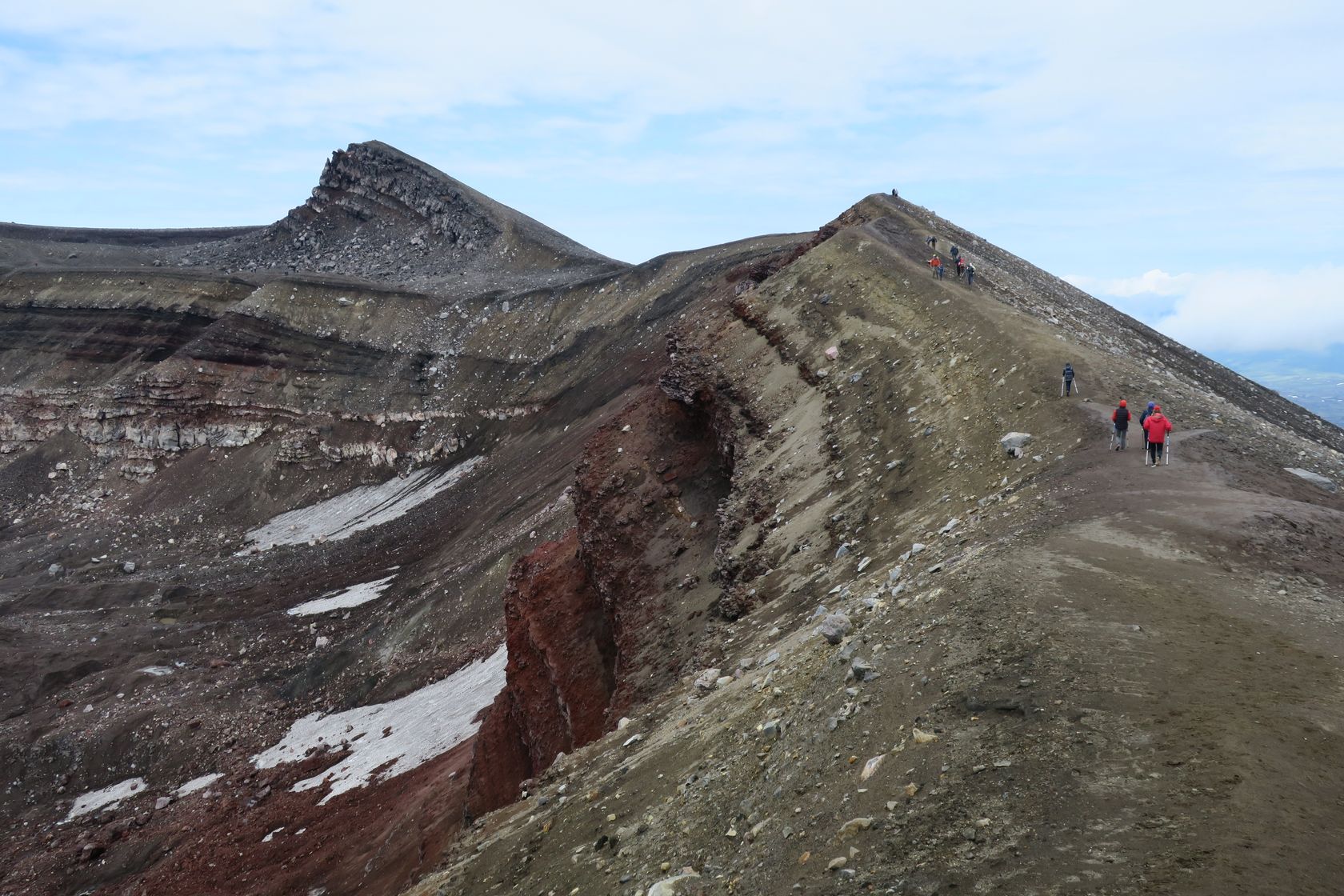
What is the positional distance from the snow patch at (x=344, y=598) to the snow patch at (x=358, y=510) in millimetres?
8783

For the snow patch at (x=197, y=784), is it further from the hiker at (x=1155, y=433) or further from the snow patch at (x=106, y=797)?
the hiker at (x=1155, y=433)

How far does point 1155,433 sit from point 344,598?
43.1m

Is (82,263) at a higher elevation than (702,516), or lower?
higher

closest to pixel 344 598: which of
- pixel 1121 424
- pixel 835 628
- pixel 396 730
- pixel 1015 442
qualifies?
pixel 396 730

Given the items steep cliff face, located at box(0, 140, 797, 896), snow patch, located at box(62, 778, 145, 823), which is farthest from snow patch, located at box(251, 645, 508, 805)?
snow patch, located at box(62, 778, 145, 823)

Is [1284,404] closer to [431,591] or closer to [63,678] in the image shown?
[431,591]

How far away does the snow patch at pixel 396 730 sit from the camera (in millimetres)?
29562

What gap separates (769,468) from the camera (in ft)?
68.7

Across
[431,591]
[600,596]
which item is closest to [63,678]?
[431,591]

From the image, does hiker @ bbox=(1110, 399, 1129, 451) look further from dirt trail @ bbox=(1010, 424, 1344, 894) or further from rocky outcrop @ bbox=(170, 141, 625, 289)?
rocky outcrop @ bbox=(170, 141, 625, 289)

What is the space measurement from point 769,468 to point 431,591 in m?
26.2

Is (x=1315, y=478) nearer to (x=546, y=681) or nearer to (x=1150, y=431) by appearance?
(x=1150, y=431)

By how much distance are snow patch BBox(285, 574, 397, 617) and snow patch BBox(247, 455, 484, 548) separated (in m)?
8.78

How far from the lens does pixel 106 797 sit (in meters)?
33.8
